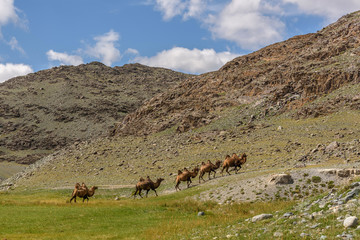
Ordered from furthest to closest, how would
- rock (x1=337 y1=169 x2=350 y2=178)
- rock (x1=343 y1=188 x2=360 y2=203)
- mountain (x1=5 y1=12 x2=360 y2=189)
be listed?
mountain (x1=5 y1=12 x2=360 y2=189), rock (x1=337 y1=169 x2=350 y2=178), rock (x1=343 y1=188 x2=360 y2=203)

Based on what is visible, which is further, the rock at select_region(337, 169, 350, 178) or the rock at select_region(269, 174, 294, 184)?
the rock at select_region(269, 174, 294, 184)

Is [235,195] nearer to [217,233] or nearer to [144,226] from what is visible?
[144,226]

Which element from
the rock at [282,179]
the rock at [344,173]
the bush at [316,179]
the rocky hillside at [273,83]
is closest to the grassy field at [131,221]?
the rock at [282,179]

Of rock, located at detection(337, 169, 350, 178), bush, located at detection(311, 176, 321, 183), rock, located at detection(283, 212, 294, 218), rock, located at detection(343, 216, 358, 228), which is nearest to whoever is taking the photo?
rock, located at detection(343, 216, 358, 228)

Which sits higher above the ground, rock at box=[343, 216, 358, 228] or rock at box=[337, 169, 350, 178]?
rock at box=[343, 216, 358, 228]

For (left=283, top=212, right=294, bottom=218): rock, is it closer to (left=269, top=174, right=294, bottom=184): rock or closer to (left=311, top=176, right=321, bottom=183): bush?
(left=269, top=174, right=294, bottom=184): rock

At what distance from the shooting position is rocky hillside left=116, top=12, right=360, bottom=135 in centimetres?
7712

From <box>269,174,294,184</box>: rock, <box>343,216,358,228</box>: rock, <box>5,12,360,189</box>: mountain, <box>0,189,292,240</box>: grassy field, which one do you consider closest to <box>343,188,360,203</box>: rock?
<box>343,216,358,228</box>: rock

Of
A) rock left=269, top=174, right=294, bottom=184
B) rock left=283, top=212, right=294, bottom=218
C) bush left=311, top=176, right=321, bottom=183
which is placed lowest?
bush left=311, top=176, right=321, bottom=183

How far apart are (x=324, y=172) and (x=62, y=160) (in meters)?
70.8

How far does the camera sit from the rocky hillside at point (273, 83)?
77125 mm

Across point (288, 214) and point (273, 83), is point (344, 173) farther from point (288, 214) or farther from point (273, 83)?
point (273, 83)

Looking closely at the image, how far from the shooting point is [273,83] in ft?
293

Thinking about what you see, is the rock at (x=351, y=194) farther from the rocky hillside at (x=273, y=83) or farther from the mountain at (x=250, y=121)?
the rocky hillside at (x=273, y=83)
